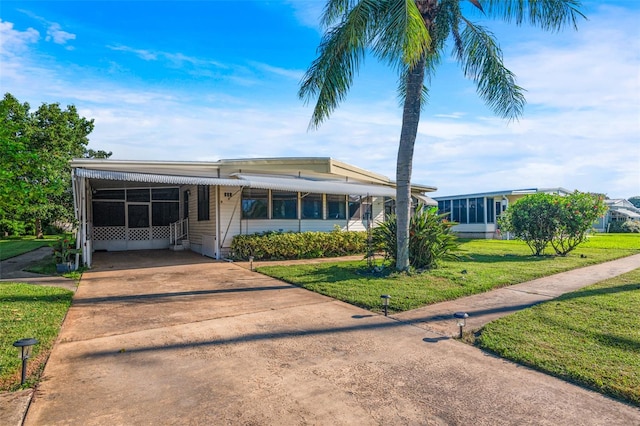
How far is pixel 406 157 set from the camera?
9.29 meters

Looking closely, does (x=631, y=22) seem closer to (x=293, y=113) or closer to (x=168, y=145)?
(x=293, y=113)

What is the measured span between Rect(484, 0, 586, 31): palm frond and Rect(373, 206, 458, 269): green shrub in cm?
533

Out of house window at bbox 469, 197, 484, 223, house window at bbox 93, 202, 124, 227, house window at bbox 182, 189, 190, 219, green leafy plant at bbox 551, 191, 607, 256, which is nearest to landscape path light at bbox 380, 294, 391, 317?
green leafy plant at bbox 551, 191, 607, 256

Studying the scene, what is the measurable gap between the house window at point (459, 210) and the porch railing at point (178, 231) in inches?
741

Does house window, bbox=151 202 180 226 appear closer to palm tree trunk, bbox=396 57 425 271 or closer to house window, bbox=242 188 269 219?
house window, bbox=242 188 269 219

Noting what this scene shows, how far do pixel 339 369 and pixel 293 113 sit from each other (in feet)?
29.5

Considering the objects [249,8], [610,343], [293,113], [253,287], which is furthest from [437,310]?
[249,8]

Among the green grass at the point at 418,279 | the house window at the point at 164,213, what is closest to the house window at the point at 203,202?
the house window at the point at 164,213

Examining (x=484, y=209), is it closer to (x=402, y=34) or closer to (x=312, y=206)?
(x=312, y=206)

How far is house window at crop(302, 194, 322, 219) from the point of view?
52.0ft

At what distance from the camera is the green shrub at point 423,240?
32.9 feet

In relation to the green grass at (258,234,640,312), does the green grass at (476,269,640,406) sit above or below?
below

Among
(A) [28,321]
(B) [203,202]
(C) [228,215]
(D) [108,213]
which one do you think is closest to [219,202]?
(C) [228,215]

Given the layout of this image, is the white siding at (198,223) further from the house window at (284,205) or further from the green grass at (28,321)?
the green grass at (28,321)
